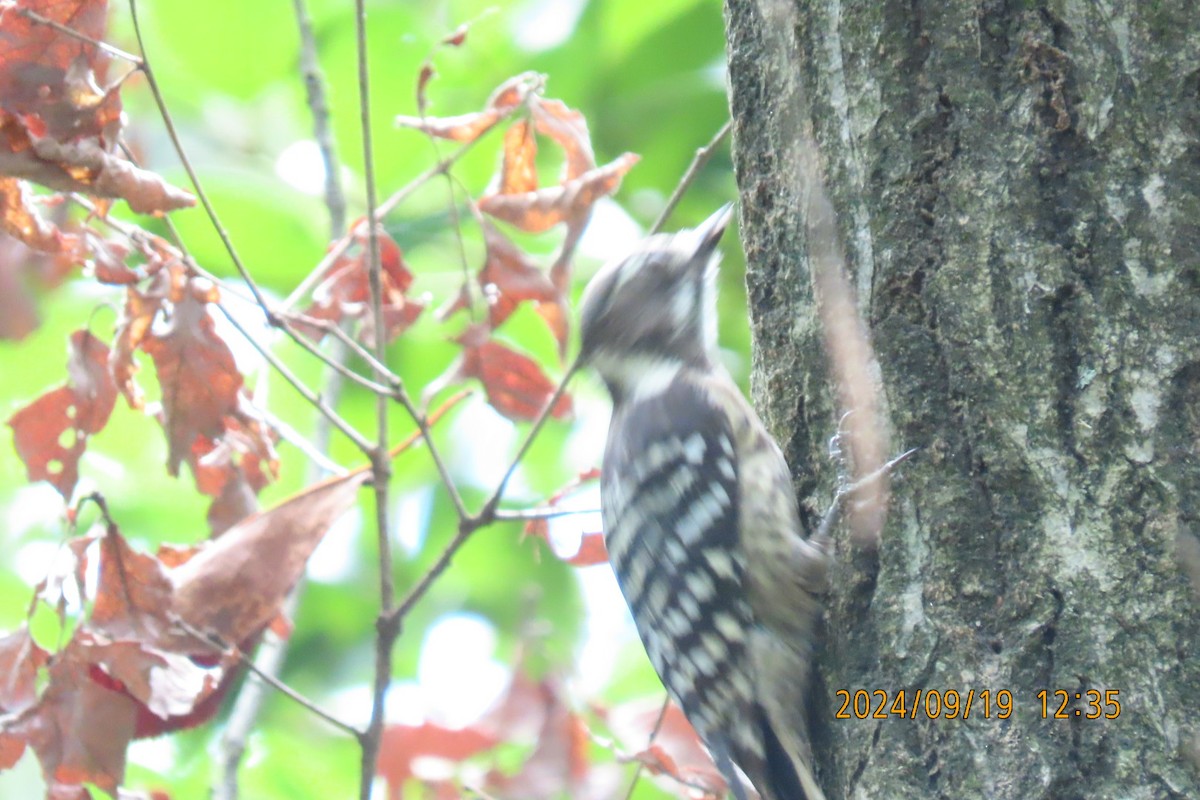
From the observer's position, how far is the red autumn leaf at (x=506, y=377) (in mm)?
2863

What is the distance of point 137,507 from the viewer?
4.69 metres

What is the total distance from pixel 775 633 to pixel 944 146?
888 mm

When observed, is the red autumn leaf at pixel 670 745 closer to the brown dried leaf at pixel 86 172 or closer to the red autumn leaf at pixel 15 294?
the brown dried leaf at pixel 86 172

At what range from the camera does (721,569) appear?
2258 mm

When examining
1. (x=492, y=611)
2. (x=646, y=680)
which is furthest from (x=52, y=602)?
(x=646, y=680)

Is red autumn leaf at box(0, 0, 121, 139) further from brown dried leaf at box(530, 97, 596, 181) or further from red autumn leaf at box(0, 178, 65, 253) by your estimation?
brown dried leaf at box(530, 97, 596, 181)

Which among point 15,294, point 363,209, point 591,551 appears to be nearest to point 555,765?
point 591,551

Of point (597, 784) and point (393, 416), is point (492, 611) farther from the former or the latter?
point (597, 784)

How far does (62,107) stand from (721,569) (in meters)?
1.44

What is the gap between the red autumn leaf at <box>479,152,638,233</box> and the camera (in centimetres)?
261

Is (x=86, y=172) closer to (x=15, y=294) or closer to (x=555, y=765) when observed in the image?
(x=15, y=294)
